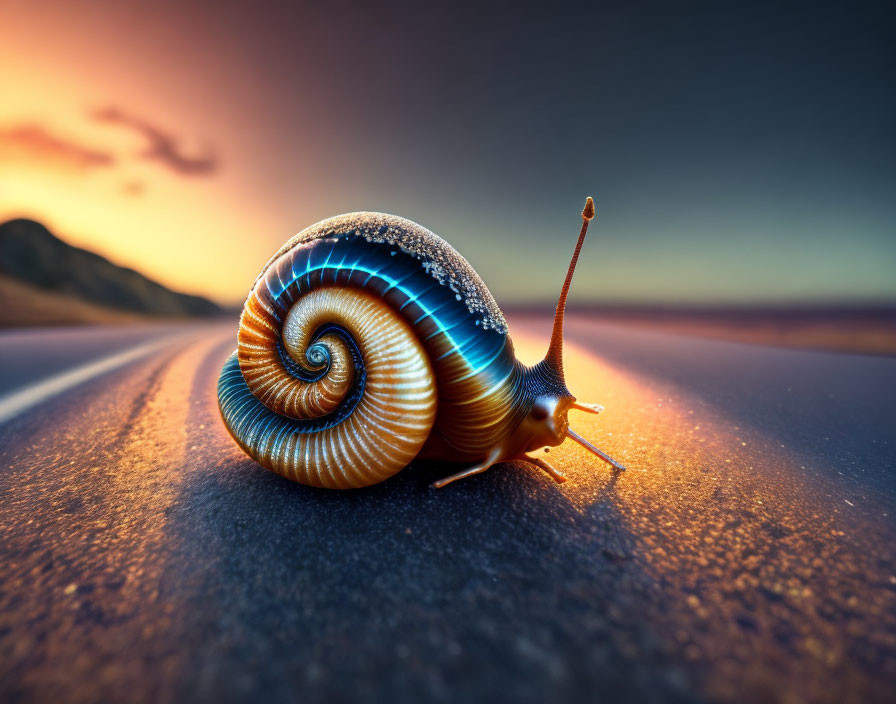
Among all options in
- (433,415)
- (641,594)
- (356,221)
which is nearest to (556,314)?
(433,415)

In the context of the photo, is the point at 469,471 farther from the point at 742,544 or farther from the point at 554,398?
the point at 742,544

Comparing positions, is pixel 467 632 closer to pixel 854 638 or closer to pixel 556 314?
pixel 854 638

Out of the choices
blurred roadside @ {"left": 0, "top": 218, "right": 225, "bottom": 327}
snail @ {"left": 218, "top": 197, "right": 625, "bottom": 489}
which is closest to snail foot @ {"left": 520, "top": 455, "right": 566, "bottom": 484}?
snail @ {"left": 218, "top": 197, "right": 625, "bottom": 489}

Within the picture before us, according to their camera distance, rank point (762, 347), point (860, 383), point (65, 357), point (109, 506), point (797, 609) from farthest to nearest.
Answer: point (762, 347)
point (65, 357)
point (860, 383)
point (109, 506)
point (797, 609)

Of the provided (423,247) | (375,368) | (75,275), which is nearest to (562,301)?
(423,247)

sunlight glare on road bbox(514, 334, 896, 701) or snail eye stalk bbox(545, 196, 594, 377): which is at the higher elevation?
snail eye stalk bbox(545, 196, 594, 377)

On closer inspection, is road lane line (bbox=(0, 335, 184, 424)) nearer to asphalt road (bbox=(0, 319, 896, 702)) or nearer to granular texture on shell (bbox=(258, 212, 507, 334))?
asphalt road (bbox=(0, 319, 896, 702))
